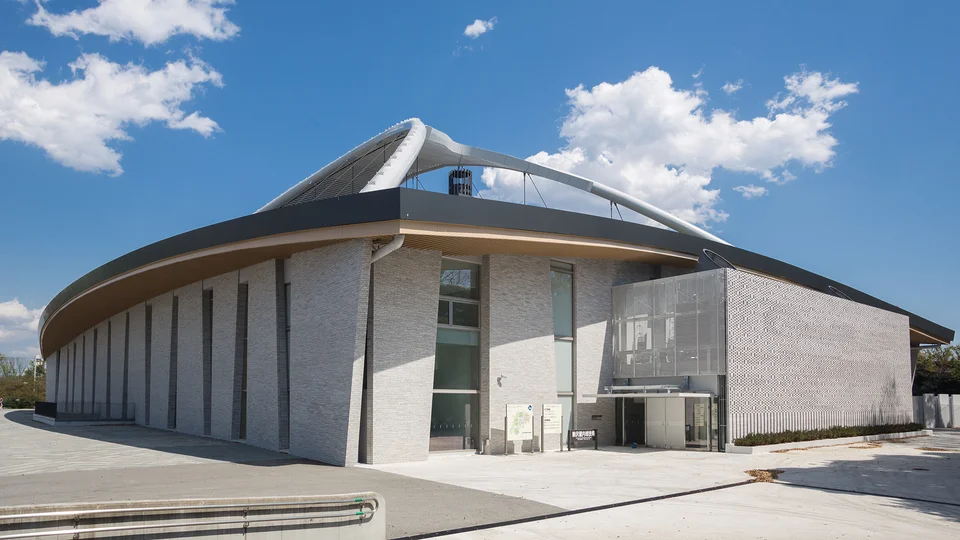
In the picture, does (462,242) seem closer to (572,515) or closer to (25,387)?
(572,515)

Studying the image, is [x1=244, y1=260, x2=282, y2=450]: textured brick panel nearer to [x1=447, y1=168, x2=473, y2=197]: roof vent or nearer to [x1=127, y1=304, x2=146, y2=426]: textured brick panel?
[x1=447, y1=168, x2=473, y2=197]: roof vent

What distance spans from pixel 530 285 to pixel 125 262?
17.7 m

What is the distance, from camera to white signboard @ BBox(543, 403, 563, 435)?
26.8 meters

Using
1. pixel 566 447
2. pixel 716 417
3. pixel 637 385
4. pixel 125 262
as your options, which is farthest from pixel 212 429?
pixel 716 417

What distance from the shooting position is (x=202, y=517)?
9.29m

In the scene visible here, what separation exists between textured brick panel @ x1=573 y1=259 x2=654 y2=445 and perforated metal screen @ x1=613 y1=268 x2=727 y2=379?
1.60 ft

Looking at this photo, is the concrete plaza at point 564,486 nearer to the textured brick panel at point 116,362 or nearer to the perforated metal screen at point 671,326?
the perforated metal screen at point 671,326

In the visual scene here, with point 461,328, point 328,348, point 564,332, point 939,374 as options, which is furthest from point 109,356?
point 939,374

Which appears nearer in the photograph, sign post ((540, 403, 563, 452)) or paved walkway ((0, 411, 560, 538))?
paved walkway ((0, 411, 560, 538))

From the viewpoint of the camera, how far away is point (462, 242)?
2367 cm

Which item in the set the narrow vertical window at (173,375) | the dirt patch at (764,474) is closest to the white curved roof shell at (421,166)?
the narrow vertical window at (173,375)

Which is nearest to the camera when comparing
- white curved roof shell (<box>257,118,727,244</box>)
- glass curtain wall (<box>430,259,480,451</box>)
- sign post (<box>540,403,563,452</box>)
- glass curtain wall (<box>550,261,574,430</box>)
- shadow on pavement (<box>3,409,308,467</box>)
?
shadow on pavement (<box>3,409,308,467</box>)

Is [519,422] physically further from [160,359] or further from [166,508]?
[160,359]

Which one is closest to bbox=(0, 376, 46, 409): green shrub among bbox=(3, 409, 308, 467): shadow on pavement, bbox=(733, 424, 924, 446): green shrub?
bbox=(3, 409, 308, 467): shadow on pavement
